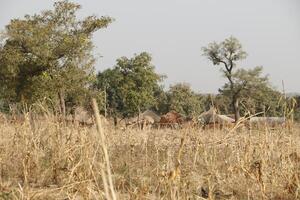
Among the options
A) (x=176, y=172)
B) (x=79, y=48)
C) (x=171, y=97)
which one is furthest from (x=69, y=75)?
(x=171, y=97)

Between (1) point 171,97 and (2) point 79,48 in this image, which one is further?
(1) point 171,97

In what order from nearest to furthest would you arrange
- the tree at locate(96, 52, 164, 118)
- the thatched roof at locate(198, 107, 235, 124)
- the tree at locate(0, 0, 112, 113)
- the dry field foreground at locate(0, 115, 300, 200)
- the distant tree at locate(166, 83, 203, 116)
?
the dry field foreground at locate(0, 115, 300, 200) → the thatched roof at locate(198, 107, 235, 124) → the tree at locate(0, 0, 112, 113) → the tree at locate(96, 52, 164, 118) → the distant tree at locate(166, 83, 203, 116)

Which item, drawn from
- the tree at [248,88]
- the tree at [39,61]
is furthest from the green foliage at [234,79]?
the tree at [39,61]

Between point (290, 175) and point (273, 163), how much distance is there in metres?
0.50

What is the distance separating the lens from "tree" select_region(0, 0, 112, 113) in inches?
875

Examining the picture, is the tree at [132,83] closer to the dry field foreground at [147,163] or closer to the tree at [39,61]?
the tree at [39,61]

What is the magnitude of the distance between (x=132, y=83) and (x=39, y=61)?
2843 centimetres

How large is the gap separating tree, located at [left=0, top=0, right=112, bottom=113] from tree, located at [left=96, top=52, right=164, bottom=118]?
25.3 meters

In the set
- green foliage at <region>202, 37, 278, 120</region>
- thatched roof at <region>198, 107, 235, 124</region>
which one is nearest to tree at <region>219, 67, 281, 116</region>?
green foliage at <region>202, 37, 278, 120</region>

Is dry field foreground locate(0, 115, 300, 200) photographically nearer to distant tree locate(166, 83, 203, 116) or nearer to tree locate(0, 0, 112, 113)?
tree locate(0, 0, 112, 113)

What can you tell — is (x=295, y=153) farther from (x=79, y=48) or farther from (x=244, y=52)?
(x=244, y=52)

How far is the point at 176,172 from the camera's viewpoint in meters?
1.92

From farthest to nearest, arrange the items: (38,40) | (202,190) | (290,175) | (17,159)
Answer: (38,40)
(17,159)
(202,190)
(290,175)

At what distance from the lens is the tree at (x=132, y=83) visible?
49.8m
